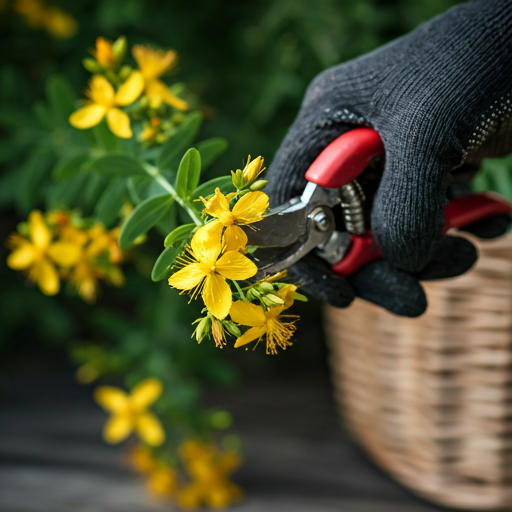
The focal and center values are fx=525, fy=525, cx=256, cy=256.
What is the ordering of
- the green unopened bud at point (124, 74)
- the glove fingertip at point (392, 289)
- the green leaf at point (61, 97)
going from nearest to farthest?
1. the glove fingertip at point (392, 289)
2. the green unopened bud at point (124, 74)
3. the green leaf at point (61, 97)

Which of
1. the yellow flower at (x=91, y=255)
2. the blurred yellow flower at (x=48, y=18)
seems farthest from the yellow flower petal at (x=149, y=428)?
the blurred yellow flower at (x=48, y=18)

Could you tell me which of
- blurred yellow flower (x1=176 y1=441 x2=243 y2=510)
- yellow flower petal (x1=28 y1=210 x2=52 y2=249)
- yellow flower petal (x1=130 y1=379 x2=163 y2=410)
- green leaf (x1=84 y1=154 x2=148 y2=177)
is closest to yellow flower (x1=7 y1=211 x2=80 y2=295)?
yellow flower petal (x1=28 y1=210 x2=52 y2=249)

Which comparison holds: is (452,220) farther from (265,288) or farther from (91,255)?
(91,255)

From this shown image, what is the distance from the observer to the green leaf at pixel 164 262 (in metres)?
0.35

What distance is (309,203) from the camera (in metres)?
0.39

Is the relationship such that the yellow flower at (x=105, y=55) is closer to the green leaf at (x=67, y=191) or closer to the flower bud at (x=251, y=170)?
the green leaf at (x=67, y=191)

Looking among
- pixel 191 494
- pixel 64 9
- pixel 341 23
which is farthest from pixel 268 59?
pixel 191 494

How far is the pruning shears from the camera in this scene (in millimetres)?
373

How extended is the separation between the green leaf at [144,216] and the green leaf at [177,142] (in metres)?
0.07

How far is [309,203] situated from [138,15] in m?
0.66

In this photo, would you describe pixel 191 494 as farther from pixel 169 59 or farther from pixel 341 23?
pixel 341 23

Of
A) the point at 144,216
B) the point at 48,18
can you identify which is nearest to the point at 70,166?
the point at 144,216

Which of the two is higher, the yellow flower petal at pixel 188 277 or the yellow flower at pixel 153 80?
the yellow flower at pixel 153 80

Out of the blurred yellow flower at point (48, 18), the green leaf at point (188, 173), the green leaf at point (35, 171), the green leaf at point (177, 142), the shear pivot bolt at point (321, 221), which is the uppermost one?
the blurred yellow flower at point (48, 18)
